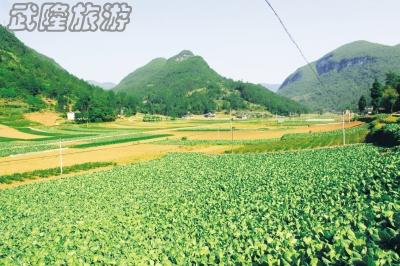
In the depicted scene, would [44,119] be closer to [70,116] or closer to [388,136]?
[70,116]

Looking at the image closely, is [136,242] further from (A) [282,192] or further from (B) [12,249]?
(A) [282,192]

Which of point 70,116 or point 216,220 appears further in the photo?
point 70,116

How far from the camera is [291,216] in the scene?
19.2m

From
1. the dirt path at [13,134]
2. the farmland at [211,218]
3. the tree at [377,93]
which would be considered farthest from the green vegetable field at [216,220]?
the tree at [377,93]

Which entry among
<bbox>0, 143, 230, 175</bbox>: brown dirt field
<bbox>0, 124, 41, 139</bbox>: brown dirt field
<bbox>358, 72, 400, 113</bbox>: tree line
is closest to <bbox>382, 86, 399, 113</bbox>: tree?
<bbox>358, 72, 400, 113</bbox>: tree line

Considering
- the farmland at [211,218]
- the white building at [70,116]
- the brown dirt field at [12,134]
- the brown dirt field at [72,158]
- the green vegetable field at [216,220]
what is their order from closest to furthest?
the green vegetable field at [216,220] < the farmland at [211,218] < the brown dirt field at [72,158] < the brown dirt field at [12,134] < the white building at [70,116]

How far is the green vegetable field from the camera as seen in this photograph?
38.3 ft

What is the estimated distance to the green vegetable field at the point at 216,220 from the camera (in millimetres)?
11688

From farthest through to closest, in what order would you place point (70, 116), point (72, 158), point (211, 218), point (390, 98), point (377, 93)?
point (70, 116)
point (377, 93)
point (390, 98)
point (72, 158)
point (211, 218)

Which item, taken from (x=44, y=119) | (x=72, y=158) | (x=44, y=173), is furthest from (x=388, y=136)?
(x=44, y=119)

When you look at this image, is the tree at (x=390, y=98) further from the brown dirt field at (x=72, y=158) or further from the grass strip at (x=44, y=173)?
the grass strip at (x=44, y=173)

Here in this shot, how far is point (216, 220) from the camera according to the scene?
20.8m

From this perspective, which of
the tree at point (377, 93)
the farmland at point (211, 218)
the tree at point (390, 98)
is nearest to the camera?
the farmland at point (211, 218)

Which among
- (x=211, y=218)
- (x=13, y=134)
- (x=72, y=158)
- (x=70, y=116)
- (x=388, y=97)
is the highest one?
(x=388, y=97)
